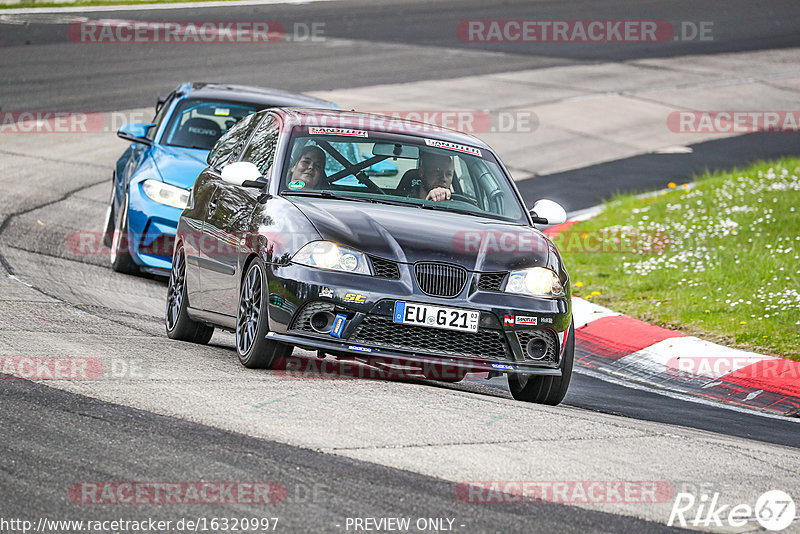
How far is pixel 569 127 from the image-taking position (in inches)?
880

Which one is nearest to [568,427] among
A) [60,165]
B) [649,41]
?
[60,165]

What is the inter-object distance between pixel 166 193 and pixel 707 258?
5.34 meters

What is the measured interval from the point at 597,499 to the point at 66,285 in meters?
6.56

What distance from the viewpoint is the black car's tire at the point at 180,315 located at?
9133mm

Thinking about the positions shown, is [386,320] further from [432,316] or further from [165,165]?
[165,165]

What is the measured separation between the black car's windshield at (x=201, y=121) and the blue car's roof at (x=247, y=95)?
0.32 ft

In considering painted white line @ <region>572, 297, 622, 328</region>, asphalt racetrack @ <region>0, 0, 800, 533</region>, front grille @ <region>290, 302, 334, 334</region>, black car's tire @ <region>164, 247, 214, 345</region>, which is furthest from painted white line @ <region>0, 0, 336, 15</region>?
front grille @ <region>290, 302, 334, 334</region>

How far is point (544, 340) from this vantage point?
762cm

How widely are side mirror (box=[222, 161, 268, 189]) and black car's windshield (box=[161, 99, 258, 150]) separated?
4.35m

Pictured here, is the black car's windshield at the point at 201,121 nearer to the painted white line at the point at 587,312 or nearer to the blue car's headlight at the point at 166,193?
the blue car's headlight at the point at 166,193

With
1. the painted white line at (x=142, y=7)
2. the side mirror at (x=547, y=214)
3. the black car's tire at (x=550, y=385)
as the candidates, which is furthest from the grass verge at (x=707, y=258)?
the painted white line at (x=142, y=7)

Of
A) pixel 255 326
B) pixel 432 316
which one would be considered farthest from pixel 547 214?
pixel 255 326

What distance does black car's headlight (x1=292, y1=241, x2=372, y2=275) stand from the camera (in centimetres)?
735

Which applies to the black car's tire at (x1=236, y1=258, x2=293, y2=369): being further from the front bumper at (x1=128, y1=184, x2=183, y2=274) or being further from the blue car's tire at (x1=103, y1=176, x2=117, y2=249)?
the blue car's tire at (x1=103, y1=176, x2=117, y2=249)
